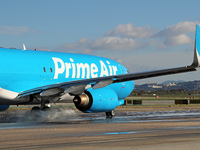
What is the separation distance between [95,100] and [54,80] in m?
3.97

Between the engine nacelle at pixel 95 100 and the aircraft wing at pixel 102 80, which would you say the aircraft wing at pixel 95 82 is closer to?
the aircraft wing at pixel 102 80

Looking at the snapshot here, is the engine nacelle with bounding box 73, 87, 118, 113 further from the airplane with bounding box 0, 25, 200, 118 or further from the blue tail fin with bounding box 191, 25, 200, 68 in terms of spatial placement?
the blue tail fin with bounding box 191, 25, 200, 68

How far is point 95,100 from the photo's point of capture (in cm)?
2422

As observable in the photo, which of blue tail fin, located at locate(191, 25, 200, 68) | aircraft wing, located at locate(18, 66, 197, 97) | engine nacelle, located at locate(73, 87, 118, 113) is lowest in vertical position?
engine nacelle, located at locate(73, 87, 118, 113)

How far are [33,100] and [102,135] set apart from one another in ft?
34.1

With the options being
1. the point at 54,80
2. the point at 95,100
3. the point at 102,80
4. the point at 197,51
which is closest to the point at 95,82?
the point at 102,80

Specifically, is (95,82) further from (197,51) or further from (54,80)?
(197,51)

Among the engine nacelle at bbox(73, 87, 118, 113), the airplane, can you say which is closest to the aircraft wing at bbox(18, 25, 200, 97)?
the airplane

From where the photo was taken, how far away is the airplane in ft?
75.0

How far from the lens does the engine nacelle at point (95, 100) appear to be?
2373 centimetres

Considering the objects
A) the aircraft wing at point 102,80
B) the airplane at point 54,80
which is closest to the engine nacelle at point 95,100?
the airplane at point 54,80

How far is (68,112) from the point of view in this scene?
34.4 meters

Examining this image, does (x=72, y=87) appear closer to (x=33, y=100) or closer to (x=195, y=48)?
(x=33, y=100)

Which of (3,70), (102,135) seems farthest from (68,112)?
(102,135)
